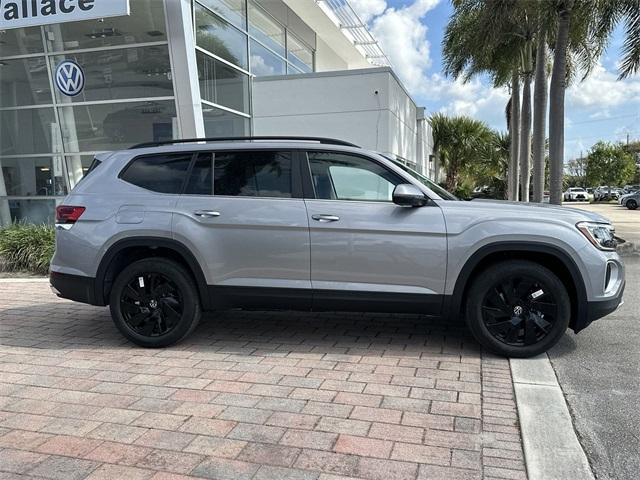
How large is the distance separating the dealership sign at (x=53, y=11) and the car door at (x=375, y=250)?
26.1 feet

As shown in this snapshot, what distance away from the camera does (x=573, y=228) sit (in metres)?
4.57

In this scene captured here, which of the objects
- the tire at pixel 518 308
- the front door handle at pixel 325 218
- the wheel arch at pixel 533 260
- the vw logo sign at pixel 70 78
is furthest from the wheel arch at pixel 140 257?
the vw logo sign at pixel 70 78

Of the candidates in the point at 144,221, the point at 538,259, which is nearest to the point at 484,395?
the point at 538,259

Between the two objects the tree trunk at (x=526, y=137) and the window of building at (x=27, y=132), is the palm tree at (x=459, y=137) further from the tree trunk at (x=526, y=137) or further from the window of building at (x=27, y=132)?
the window of building at (x=27, y=132)

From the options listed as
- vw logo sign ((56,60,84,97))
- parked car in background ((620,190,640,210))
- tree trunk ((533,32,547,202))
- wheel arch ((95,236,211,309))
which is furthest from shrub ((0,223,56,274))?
parked car in background ((620,190,640,210))

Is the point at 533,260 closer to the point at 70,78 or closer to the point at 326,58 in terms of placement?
the point at 70,78

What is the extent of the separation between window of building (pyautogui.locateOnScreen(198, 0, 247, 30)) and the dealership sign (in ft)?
10.1

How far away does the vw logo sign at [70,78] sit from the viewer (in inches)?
516

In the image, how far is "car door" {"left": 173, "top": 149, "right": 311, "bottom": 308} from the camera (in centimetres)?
486

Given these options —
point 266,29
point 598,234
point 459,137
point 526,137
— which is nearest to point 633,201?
point 459,137

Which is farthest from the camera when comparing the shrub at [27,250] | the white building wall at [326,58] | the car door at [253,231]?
the white building wall at [326,58]

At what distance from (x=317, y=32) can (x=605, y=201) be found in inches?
1577

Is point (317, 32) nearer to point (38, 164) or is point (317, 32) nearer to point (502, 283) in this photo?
point (38, 164)

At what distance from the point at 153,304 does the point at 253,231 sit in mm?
1184
